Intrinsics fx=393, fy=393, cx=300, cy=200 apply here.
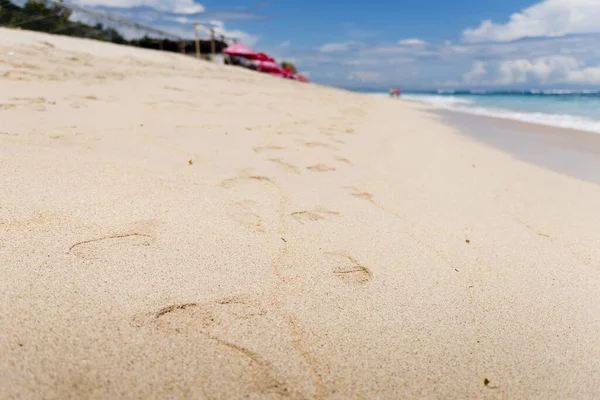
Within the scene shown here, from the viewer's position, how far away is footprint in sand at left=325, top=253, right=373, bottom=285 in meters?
1.19

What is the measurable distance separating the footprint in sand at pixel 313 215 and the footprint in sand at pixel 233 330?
543 millimetres

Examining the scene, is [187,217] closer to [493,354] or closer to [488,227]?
[493,354]

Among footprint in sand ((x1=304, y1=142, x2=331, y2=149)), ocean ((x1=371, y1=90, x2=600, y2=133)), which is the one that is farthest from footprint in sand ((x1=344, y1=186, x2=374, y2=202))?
ocean ((x1=371, y1=90, x2=600, y2=133))

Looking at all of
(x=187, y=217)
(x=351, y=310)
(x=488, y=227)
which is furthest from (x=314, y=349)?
(x=488, y=227)

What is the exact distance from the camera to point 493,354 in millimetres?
971

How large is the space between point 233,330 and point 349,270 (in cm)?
45

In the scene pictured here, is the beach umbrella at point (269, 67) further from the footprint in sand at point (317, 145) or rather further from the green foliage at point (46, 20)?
the footprint in sand at point (317, 145)

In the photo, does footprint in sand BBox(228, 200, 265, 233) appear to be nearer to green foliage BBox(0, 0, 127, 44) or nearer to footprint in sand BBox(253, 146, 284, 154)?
footprint in sand BBox(253, 146, 284, 154)

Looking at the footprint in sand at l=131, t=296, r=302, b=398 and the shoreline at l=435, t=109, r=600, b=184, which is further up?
the shoreline at l=435, t=109, r=600, b=184

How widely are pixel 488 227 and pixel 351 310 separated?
3.00ft

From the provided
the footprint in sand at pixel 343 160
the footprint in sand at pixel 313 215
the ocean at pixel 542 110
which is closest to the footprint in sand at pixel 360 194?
the footprint in sand at pixel 313 215

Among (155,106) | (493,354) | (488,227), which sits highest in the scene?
(155,106)

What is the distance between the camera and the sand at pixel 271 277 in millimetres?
825

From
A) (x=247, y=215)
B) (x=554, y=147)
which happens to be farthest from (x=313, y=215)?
(x=554, y=147)
